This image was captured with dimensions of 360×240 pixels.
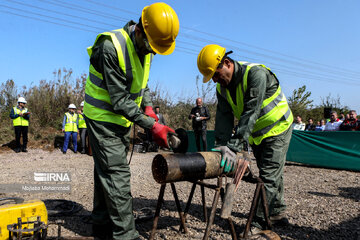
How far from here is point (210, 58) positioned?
8.92 ft

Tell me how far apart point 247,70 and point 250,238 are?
1590 mm

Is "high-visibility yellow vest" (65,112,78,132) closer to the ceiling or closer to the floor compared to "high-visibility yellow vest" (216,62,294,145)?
closer to the floor

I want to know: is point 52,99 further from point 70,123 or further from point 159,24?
point 159,24

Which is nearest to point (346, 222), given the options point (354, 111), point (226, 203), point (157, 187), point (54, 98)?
point (226, 203)

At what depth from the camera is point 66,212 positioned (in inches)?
133

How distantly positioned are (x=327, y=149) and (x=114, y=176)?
7.22 m

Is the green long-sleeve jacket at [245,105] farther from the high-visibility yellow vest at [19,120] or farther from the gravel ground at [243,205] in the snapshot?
the high-visibility yellow vest at [19,120]

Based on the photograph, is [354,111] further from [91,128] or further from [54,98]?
[54,98]

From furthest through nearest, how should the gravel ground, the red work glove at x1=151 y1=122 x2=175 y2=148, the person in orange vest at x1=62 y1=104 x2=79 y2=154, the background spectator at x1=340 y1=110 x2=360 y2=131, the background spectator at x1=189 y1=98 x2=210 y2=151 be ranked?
the person in orange vest at x1=62 y1=104 x2=79 y2=154, the background spectator at x1=189 y1=98 x2=210 y2=151, the background spectator at x1=340 y1=110 x2=360 y2=131, the gravel ground, the red work glove at x1=151 y1=122 x2=175 y2=148

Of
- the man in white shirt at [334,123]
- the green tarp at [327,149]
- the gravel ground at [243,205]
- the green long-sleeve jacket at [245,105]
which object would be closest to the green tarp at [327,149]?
the green tarp at [327,149]

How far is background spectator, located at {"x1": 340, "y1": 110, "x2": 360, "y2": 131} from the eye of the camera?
27.7 ft

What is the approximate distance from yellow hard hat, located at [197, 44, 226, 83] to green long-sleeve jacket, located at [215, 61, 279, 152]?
0.24 metres

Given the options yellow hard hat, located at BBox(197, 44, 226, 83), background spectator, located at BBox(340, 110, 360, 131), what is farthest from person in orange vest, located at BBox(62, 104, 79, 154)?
background spectator, located at BBox(340, 110, 360, 131)

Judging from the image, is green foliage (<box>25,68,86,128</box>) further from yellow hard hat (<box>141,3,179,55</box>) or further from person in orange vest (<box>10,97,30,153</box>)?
yellow hard hat (<box>141,3,179,55</box>)
